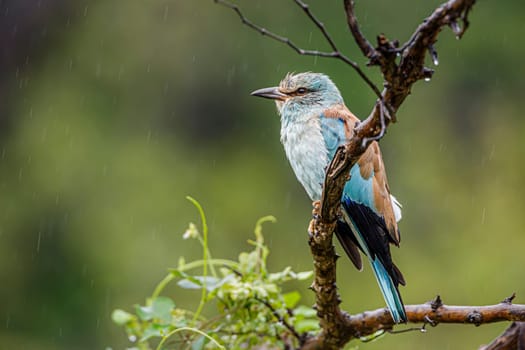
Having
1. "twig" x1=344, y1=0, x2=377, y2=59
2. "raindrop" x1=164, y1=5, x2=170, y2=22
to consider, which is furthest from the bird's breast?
"raindrop" x1=164, y1=5, x2=170, y2=22

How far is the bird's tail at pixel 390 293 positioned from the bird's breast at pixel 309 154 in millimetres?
426

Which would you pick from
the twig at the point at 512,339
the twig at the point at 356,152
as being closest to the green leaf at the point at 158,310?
the twig at the point at 356,152

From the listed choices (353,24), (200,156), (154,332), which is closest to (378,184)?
(154,332)

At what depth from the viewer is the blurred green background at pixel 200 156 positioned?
22.3 feet

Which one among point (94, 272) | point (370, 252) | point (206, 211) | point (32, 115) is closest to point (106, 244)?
point (94, 272)

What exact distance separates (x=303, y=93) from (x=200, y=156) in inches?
144

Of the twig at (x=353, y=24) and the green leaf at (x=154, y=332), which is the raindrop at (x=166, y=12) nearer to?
the green leaf at (x=154, y=332)

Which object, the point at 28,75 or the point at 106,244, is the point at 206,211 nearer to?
the point at 106,244

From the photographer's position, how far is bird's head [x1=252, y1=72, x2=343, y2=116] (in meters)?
3.96

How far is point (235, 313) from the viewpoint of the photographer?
119 inches

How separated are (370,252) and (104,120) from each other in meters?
4.56

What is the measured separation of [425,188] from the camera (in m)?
7.13

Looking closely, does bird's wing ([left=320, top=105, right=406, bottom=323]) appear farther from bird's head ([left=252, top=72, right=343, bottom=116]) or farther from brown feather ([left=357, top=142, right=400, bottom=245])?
bird's head ([left=252, top=72, right=343, bottom=116])

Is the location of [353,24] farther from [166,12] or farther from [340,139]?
[166,12]
